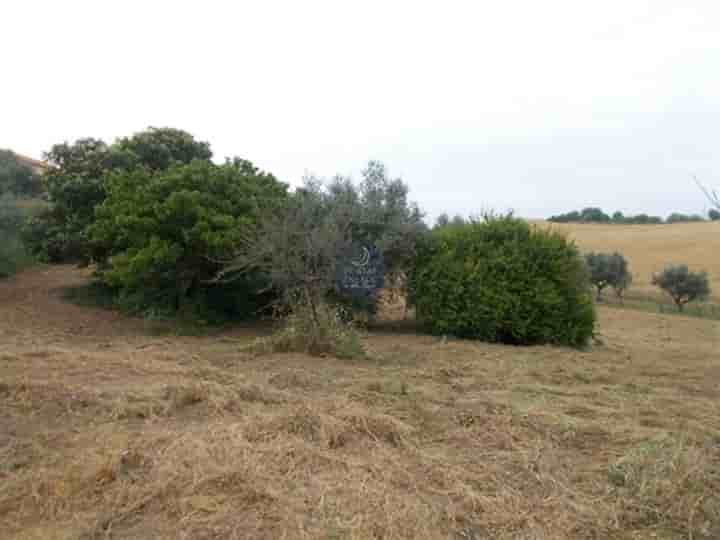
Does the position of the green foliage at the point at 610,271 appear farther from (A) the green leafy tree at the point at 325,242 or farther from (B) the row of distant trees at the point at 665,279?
(A) the green leafy tree at the point at 325,242

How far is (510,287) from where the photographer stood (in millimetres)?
12508

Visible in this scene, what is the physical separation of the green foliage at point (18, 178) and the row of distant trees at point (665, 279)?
24.0m

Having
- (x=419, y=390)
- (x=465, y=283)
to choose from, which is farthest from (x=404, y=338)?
(x=419, y=390)

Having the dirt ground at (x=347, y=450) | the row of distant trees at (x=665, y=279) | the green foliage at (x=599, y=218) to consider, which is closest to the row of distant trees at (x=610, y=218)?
the green foliage at (x=599, y=218)

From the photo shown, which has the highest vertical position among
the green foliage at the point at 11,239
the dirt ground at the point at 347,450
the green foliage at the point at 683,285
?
the green foliage at the point at 11,239

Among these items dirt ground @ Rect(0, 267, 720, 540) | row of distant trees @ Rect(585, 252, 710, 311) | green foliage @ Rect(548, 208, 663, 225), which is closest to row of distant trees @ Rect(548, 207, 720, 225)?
green foliage @ Rect(548, 208, 663, 225)

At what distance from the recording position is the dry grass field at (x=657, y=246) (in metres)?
42.3

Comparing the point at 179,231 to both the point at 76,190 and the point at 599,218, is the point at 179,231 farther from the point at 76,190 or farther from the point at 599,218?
the point at 599,218

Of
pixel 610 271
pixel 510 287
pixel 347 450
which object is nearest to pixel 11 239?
pixel 510 287

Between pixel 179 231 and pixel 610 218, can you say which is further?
pixel 610 218

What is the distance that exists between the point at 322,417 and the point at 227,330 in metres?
8.27

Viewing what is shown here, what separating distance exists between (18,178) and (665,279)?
29.6 m

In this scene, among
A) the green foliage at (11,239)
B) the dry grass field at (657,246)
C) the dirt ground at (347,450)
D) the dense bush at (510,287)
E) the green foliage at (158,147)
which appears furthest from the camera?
the dry grass field at (657,246)

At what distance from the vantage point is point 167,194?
12.9 meters
